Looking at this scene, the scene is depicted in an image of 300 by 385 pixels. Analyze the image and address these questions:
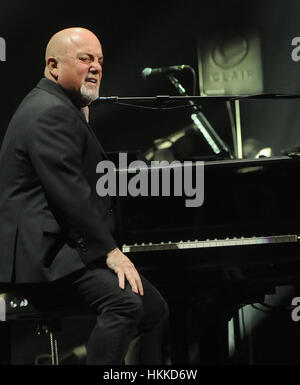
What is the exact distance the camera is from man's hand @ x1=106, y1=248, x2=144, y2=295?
103 inches

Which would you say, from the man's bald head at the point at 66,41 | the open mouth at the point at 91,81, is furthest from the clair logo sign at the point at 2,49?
the open mouth at the point at 91,81

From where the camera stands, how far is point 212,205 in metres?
3.57

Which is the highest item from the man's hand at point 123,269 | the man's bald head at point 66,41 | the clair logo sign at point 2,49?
the clair logo sign at point 2,49

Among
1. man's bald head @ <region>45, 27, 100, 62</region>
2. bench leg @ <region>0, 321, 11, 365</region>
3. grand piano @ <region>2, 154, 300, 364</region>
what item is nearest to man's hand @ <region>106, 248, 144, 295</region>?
grand piano @ <region>2, 154, 300, 364</region>

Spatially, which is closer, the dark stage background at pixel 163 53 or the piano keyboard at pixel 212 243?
the piano keyboard at pixel 212 243

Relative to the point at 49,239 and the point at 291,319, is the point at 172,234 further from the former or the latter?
the point at 291,319

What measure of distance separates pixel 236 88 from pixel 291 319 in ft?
5.78

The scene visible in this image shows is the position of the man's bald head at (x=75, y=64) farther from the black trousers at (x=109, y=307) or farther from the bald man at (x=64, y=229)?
the black trousers at (x=109, y=307)

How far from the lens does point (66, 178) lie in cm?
260

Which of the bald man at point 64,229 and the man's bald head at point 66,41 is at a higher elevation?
the man's bald head at point 66,41

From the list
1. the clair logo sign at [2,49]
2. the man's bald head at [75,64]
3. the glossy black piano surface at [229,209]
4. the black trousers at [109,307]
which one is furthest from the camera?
the clair logo sign at [2,49]

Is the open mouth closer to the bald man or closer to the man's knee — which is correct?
the bald man

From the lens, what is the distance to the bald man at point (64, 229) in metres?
2.58

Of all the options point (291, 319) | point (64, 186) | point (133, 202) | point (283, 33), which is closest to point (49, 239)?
point (64, 186)
